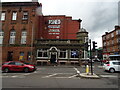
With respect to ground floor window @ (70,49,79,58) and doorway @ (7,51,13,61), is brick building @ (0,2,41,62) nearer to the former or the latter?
doorway @ (7,51,13,61)

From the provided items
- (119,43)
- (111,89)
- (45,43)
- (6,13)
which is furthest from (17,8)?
(119,43)

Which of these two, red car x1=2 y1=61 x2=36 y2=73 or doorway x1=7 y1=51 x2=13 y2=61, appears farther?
doorway x1=7 y1=51 x2=13 y2=61

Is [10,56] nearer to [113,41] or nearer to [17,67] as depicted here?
[17,67]

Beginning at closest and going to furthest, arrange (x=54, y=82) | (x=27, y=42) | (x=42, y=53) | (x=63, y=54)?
(x=54, y=82) → (x=63, y=54) → (x=42, y=53) → (x=27, y=42)

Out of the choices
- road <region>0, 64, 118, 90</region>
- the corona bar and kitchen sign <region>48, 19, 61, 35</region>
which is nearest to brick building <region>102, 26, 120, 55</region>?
the corona bar and kitchen sign <region>48, 19, 61, 35</region>

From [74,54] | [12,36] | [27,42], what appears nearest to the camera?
[74,54]

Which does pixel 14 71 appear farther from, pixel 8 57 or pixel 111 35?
pixel 111 35

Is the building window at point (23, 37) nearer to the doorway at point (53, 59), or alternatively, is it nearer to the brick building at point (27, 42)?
the brick building at point (27, 42)

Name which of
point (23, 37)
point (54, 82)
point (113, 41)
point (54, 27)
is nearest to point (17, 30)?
point (23, 37)

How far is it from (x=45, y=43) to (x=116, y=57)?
738 inches

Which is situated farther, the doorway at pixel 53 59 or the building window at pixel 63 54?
the building window at pixel 63 54

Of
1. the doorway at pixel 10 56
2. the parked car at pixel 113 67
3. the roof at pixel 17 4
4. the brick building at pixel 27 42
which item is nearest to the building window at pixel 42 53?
the brick building at pixel 27 42

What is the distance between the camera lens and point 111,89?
21.9ft

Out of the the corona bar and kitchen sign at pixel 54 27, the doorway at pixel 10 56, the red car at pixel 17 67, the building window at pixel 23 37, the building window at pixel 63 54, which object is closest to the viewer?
the red car at pixel 17 67
